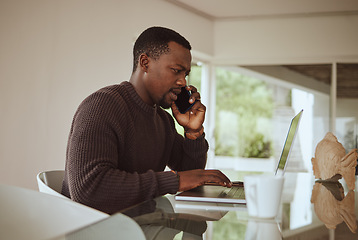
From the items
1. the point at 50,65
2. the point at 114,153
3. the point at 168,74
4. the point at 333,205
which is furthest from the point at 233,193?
the point at 50,65

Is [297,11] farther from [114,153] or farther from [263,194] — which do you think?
[263,194]

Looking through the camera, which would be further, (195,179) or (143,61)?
(143,61)

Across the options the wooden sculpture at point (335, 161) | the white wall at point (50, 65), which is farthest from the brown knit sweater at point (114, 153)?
the white wall at point (50, 65)

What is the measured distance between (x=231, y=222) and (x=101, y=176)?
0.46 metres

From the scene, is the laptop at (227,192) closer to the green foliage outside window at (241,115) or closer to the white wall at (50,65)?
the white wall at (50,65)

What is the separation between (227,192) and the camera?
3.97ft

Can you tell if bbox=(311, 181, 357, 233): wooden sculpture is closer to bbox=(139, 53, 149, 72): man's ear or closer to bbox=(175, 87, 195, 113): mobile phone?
bbox=(175, 87, 195, 113): mobile phone

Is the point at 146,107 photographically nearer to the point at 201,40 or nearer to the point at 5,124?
the point at 5,124

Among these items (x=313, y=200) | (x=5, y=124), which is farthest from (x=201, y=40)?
(x=313, y=200)

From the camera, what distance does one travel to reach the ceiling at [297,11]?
4691mm

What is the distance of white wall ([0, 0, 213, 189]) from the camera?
3.28m

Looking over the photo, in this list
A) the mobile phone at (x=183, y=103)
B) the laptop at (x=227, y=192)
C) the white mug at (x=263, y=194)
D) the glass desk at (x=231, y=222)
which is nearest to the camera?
the glass desk at (x=231, y=222)

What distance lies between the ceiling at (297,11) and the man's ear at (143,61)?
339 centimetres

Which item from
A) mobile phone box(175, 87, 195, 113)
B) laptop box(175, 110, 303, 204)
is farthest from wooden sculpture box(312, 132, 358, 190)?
mobile phone box(175, 87, 195, 113)
